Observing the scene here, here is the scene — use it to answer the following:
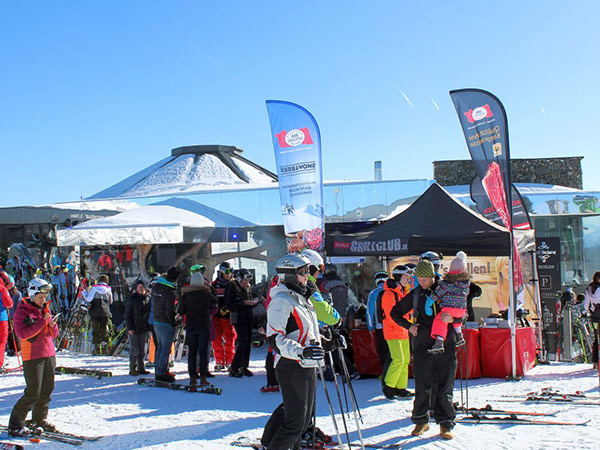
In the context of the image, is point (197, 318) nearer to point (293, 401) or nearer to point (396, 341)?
point (396, 341)

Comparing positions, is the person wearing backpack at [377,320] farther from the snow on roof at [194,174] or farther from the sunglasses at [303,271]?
the snow on roof at [194,174]

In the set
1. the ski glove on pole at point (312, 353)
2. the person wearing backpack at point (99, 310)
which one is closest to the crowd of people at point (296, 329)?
the ski glove on pole at point (312, 353)

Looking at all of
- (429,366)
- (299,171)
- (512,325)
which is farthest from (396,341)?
(299,171)

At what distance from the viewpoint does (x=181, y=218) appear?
14.9 meters

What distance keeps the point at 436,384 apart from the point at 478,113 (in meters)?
4.83

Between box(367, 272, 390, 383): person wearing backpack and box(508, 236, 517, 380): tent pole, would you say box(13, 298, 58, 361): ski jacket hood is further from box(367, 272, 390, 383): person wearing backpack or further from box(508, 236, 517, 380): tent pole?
box(508, 236, 517, 380): tent pole

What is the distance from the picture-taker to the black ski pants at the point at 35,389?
553cm

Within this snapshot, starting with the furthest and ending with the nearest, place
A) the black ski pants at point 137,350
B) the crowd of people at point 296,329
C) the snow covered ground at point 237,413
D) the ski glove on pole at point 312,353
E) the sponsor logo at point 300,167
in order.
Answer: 1. the sponsor logo at point 300,167
2. the black ski pants at point 137,350
3. the snow covered ground at point 237,413
4. the crowd of people at point 296,329
5. the ski glove on pole at point 312,353

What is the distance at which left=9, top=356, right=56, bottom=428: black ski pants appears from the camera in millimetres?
5531

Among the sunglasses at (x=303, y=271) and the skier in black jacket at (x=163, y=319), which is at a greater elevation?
the sunglasses at (x=303, y=271)

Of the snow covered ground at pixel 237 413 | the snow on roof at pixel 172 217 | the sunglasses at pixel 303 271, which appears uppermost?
the snow on roof at pixel 172 217

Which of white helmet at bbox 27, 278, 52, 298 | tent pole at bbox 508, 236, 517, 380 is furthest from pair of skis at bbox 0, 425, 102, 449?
tent pole at bbox 508, 236, 517, 380

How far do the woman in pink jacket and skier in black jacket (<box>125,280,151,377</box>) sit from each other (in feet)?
11.4

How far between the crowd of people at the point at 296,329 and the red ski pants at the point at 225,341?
2cm
